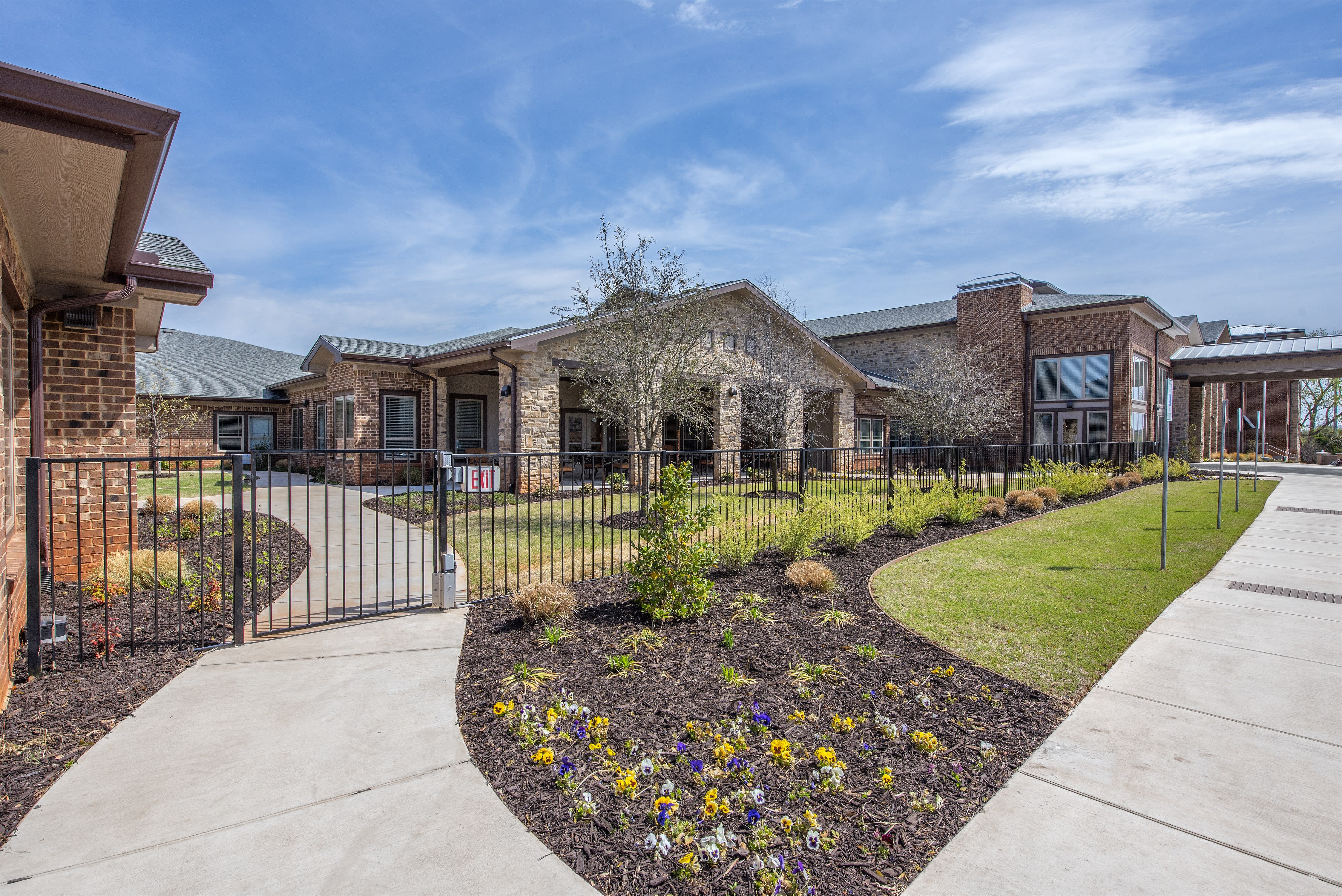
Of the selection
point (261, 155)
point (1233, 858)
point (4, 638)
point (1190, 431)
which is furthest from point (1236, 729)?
point (1190, 431)

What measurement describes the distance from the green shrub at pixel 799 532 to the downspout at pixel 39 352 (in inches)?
254

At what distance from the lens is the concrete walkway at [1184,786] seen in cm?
232

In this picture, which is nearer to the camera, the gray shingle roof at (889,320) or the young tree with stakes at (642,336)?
the young tree with stakes at (642,336)

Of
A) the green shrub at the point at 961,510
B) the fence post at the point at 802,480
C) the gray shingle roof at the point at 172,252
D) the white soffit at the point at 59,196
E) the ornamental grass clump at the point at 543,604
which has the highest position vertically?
the gray shingle roof at the point at 172,252

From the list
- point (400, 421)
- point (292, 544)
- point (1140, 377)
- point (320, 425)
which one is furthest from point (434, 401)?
point (1140, 377)

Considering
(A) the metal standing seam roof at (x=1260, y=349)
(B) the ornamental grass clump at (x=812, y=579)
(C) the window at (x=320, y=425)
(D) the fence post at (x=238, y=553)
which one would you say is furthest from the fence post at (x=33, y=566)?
(A) the metal standing seam roof at (x=1260, y=349)

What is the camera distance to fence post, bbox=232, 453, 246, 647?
4188 mm

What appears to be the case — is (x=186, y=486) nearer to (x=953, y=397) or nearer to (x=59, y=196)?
(x=59, y=196)

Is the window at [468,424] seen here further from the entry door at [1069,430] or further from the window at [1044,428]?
the entry door at [1069,430]

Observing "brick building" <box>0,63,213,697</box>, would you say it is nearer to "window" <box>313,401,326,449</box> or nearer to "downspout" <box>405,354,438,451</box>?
"downspout" <box>405,354,438,451</box>

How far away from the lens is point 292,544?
835cm

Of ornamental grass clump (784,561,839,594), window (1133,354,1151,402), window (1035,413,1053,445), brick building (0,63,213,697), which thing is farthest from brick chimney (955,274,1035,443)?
brick building (0,63,213,697)

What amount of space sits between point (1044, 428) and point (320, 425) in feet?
83.7

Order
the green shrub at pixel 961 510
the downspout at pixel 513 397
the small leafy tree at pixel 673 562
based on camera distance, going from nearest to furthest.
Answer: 1. the small leafy tree at pixel 673 562
2. the green shrub at pixel 961 510
3. the downspout at pixel 513 397
